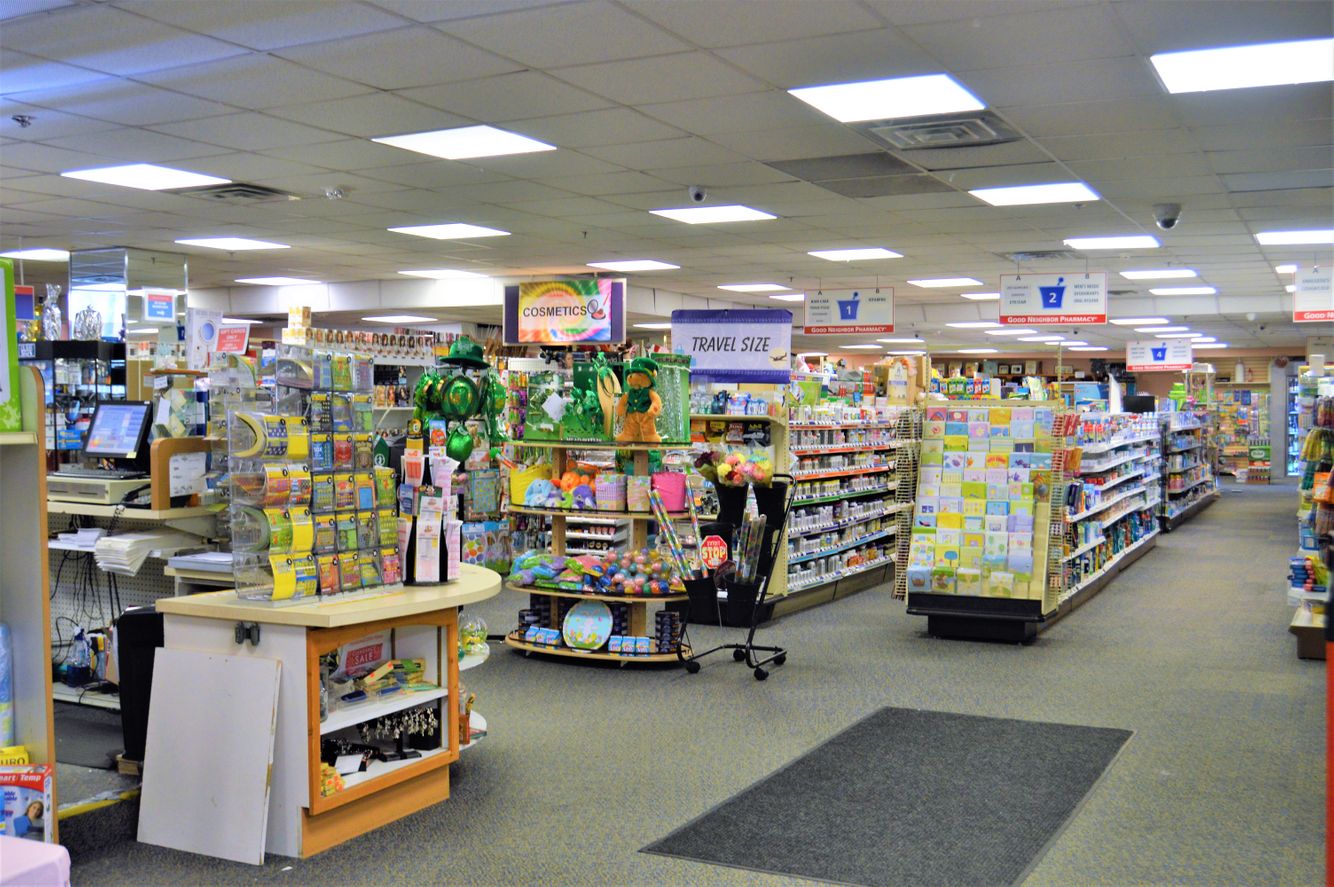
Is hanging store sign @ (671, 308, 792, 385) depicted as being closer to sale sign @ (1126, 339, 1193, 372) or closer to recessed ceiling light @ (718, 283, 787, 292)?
recessed ceiling light @ (718, 283, 787, 292)

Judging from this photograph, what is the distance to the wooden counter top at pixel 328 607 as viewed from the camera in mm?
4031

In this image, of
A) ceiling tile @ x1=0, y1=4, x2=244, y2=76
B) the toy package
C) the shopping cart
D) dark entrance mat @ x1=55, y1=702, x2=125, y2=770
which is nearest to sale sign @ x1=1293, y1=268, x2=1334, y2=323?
the shopping cart

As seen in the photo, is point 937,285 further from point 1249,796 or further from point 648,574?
point 1249,796

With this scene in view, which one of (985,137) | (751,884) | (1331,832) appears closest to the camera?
(1331,832)

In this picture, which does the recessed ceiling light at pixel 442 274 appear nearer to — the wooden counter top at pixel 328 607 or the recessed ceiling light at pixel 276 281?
the recessed ceiling light at pixel 276 281

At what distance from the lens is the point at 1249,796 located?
4781mm

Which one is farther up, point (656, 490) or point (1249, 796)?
point (656, 490)

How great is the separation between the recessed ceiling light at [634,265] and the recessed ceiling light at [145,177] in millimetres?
5256

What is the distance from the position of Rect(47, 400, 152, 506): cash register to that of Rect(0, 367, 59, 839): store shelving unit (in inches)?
80.7

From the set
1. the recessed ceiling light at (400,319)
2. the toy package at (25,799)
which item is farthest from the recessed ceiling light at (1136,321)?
the toy package at (25,799)

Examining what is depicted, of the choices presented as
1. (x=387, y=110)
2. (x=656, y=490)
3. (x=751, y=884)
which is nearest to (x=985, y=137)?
(x=656, y=490)

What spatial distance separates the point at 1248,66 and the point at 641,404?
3780mm

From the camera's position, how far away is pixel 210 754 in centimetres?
410

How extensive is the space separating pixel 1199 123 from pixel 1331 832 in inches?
217
